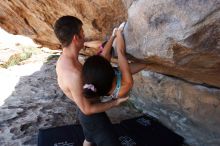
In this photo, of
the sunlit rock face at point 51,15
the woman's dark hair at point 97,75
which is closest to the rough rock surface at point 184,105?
the sunlit rock face at point 51,15

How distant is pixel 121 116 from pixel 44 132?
1345 millimetres

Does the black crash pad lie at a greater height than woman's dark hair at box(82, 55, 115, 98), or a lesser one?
lesser

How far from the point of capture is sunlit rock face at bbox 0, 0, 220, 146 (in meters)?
2.25

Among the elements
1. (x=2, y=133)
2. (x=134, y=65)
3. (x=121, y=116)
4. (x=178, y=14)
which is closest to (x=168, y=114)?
(x=121, y=116)

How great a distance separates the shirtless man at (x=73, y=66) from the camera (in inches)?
116

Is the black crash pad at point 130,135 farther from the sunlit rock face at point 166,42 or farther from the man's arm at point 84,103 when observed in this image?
the man's arm at point 84,103

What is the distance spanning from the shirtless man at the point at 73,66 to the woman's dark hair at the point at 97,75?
17 centimetres

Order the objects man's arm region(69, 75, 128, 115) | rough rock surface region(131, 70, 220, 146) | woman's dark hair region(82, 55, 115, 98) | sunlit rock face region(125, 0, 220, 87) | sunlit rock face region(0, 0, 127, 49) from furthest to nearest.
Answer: rough rock surface region(131, 70, 220, 146), sunlit rock face region(0, 0, 127, 49), man's arm region(69, 75, 128, 115), woman's dark hair region(82, 55, 115, 98), sunlit rock face region(125, 0, 220, 87)

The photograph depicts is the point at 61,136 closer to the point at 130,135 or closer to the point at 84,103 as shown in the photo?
the point at 130,135

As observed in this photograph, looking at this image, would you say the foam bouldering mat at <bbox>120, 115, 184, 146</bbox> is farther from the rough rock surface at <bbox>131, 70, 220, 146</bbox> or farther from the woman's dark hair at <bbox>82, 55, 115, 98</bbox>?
the woman's dark hair at <bbox>82, 55, 115, 98</bbox>

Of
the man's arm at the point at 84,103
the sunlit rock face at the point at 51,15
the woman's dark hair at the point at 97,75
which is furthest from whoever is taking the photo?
the sunlit rock face at the point at 51,15

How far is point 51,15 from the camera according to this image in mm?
4703

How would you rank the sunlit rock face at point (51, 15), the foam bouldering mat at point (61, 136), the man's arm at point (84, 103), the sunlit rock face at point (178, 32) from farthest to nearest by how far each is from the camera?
1. the foam bouldering mat at point (61, 136)
2. the sunlit rock face at point (51, 15)
3. the man's arm at point (84, 103)
4. the sunlit rock face at point (178, 32)

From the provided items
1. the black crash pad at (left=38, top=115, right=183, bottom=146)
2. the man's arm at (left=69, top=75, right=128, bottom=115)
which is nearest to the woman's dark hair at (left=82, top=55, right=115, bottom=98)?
the man's arm at (left=69, top=75, right=128, bottom=115)
